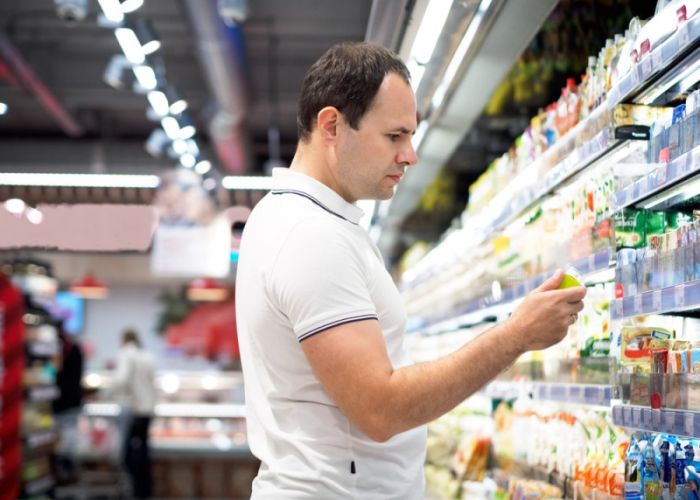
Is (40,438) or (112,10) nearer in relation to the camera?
(112,10)

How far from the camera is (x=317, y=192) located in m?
2.01

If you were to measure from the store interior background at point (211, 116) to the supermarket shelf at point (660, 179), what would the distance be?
3.36ft

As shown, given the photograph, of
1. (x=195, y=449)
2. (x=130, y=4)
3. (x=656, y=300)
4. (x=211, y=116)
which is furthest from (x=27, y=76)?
(x=656, y=300)

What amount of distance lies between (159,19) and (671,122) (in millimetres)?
9119

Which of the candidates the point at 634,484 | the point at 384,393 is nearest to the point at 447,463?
the point at 634,484

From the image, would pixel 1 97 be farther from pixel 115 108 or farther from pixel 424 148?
pixel 424 148

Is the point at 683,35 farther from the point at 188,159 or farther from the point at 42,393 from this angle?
the point at 188,159

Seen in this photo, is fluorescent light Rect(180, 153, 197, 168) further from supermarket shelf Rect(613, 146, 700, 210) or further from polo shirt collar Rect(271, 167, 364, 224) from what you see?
polo shirt collar Rect(271, 167, 364, 224)

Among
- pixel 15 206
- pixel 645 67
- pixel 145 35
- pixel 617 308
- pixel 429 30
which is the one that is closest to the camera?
pixel 645 67

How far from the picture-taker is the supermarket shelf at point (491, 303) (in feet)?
8.85

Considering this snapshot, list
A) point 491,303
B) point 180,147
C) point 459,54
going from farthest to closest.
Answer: point 180,147
point 491,303
point 459,54

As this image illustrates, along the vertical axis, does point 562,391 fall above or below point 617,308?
below

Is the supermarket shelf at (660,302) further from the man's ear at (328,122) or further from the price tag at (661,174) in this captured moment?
the man's ear at (328,122)

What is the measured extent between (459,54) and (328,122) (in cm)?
187
